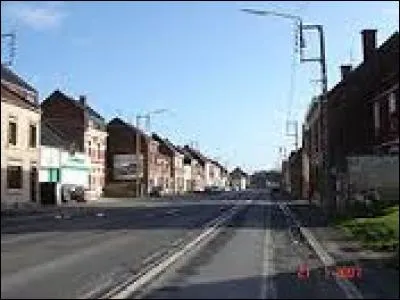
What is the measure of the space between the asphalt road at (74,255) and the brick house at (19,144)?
85.3 feet

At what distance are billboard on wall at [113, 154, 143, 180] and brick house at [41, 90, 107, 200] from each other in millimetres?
14779

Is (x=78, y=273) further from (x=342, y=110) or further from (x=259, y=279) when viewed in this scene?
(x=342, y=110)

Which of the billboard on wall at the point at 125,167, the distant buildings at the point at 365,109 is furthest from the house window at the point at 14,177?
the billboard on wall at the point at 125,167

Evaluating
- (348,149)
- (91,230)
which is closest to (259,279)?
(91,230)

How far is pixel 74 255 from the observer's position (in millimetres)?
23312

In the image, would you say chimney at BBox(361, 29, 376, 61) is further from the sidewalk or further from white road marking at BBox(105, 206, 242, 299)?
white road marking at BBox(105, 206, 242, 299)

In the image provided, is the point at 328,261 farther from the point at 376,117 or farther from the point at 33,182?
the point at 33,182

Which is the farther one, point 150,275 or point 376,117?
point 376,117

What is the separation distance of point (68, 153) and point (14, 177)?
22.1 metres

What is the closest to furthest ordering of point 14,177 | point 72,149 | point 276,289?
1. point 276,289
2. point 14,177
3. point 72,149

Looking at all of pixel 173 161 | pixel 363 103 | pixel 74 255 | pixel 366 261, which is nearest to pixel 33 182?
pixel 363 103

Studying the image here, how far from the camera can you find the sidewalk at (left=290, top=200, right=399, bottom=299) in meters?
16.9

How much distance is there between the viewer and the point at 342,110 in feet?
254

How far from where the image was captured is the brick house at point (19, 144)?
63.8 meters
